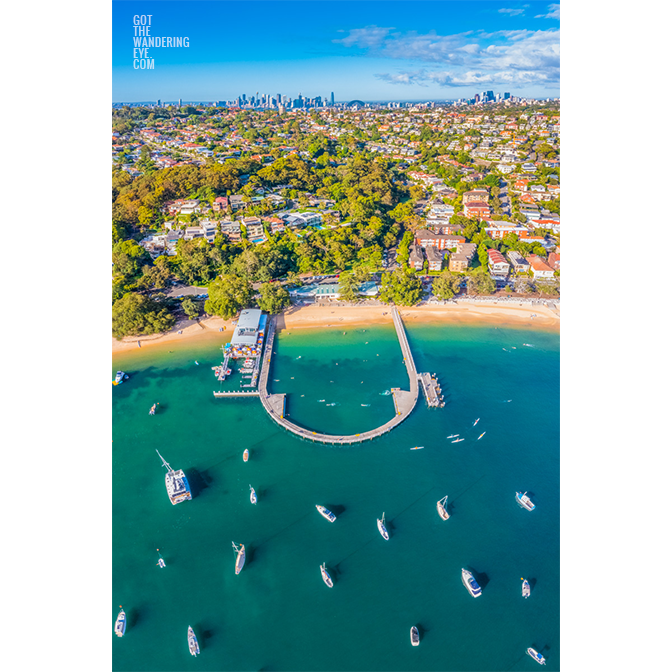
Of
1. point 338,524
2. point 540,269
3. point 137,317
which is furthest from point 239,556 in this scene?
point 540,269

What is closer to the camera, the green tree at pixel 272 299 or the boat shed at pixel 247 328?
the boat shed at pixel 247 328

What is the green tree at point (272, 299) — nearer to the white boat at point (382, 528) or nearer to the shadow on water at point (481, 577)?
the white boat at point (382, 528)

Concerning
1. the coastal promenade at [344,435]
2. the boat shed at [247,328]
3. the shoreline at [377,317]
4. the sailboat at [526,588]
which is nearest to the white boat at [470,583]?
the sailboat at [526,588]

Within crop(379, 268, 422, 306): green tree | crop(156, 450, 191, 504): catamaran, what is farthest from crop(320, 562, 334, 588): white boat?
crop(379, 268, 422, 306): green tree

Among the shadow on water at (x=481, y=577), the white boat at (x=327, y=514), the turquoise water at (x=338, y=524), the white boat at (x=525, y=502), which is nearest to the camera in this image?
the turquoise water at (x=338, y=524)

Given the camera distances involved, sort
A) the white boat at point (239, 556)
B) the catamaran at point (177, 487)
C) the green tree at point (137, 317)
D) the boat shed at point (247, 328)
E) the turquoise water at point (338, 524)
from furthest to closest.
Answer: the green tree at point (137, 317)
the boat shed at point (247, 328)
the catamaran at point (177, 487)
the white boat at point (239, 556)
the turquoise water at point (338, 524)

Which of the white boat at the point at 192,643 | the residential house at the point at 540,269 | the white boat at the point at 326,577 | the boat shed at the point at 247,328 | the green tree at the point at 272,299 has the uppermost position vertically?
the residential house at the point at 540,269
